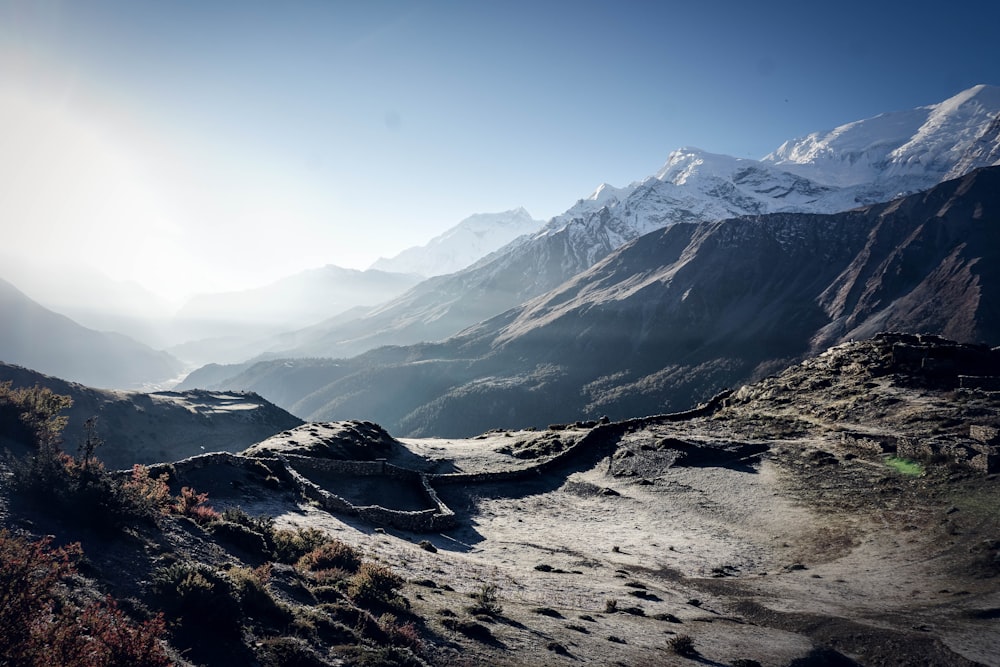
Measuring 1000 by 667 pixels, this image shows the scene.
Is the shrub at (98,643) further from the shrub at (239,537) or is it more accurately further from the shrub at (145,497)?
the shrub at (239,537)

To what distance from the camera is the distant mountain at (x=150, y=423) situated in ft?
326

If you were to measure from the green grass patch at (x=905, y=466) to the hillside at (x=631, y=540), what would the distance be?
138mm

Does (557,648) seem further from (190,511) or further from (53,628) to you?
(190,511)

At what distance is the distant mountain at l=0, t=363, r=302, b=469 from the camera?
9944cm

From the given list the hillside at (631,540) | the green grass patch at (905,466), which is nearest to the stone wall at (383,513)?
the hillside at (631,540)

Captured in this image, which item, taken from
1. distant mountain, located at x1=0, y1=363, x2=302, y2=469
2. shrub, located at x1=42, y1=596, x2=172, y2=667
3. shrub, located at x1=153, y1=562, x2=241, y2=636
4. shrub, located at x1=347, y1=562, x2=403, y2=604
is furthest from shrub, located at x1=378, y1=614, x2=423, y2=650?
distant mountain, located at x1=0, y1=363, x2=302, y2=469

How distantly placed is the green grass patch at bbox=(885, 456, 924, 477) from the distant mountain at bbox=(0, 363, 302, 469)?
109m

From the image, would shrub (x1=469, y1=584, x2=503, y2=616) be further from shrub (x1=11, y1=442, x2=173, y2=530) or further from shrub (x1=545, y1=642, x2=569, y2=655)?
shrub (x1=11, y1=442, x2=173, y2=530)

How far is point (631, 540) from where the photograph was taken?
104 ft

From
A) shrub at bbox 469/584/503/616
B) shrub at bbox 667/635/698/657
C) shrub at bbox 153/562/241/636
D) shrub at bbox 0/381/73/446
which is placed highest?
shrub at bbox 0/381/73/446

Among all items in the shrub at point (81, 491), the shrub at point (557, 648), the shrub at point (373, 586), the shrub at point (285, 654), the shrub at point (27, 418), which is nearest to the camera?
the shrub at point (285, 654)

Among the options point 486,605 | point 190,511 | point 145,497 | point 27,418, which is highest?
point 27,418

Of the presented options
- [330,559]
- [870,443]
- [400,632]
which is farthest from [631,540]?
[400,632]

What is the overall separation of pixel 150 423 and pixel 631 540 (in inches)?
4478
